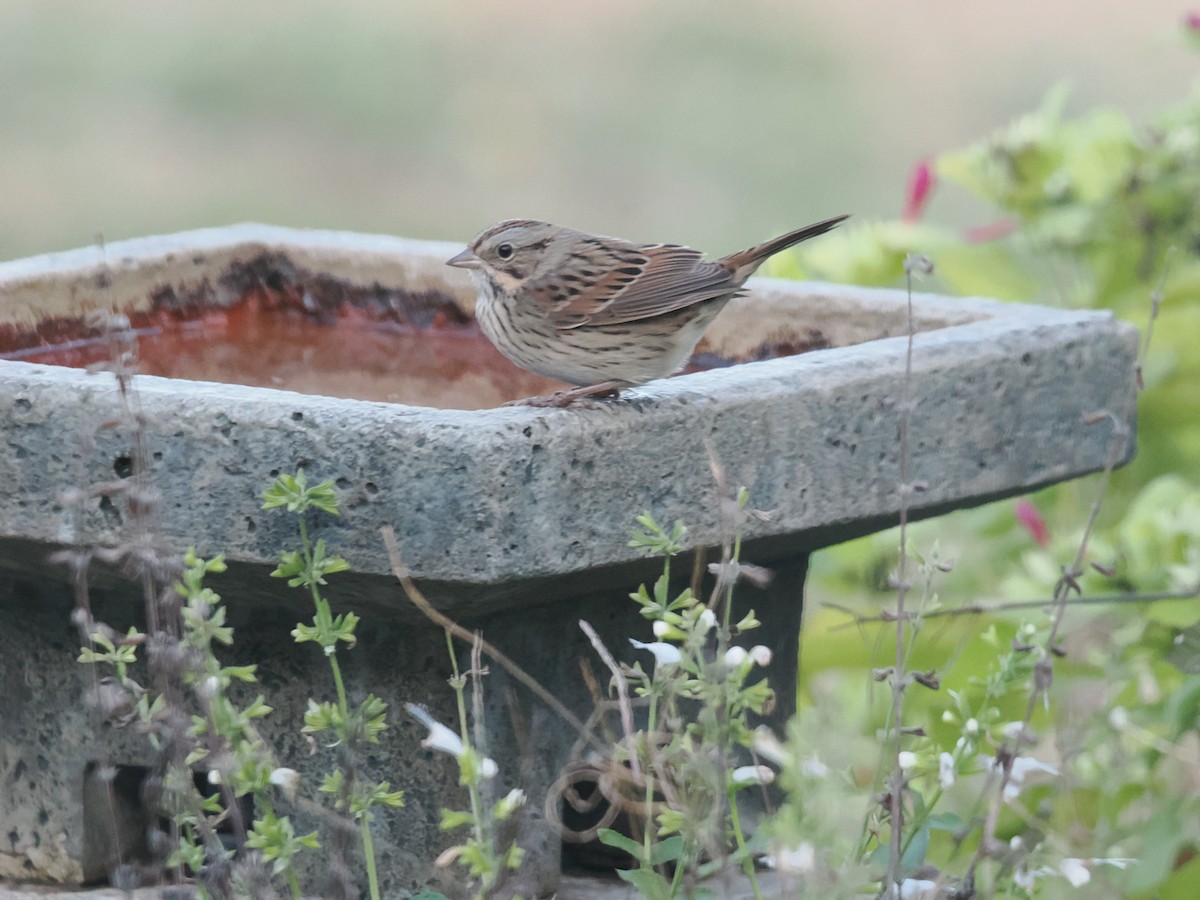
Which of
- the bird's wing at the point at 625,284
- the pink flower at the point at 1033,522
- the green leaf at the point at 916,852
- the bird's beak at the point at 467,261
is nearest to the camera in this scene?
the green leaf at the point at 916,852

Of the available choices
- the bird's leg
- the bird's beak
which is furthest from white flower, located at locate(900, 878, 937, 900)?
the bird's beak

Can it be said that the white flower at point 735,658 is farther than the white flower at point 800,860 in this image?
Yes

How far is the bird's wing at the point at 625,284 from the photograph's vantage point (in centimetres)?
354

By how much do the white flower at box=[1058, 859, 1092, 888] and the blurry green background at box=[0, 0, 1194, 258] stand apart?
7.22 metres

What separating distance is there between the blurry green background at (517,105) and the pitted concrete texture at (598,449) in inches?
243

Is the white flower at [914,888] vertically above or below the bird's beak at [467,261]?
below

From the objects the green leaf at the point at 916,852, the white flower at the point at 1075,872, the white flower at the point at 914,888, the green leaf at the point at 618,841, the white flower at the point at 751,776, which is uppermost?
the white flower at the point at 751,776

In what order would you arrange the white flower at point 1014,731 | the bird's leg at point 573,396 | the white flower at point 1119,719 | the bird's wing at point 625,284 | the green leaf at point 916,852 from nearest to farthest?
the white flower at point 1014,731 < the green leaf at point 916,852 < the bird's leg at point 573,396 < the white flower at point 1119,719 < the bird's wing at point 625,284

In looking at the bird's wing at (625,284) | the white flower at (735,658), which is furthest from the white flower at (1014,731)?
the bird's wing at (625,284)

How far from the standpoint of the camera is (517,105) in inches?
519

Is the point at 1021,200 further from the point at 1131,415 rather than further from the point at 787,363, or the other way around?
the point at 787,363

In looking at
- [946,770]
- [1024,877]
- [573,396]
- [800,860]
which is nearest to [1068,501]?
[573,396]

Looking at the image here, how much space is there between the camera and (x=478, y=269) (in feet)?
12.5

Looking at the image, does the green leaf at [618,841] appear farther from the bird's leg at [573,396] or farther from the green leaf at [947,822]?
the bird's leg at [573,396]
